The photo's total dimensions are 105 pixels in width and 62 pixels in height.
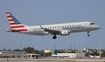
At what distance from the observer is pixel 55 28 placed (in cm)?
8525

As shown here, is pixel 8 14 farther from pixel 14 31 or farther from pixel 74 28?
pixel 74 28

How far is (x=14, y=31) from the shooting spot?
285 feet

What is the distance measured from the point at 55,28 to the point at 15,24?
13.0m

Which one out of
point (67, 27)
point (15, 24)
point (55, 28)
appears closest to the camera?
point (67, 27)

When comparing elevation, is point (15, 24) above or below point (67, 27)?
above

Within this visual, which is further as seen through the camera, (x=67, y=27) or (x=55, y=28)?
(x=55, y=28)

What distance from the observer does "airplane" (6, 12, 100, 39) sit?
82.8 m

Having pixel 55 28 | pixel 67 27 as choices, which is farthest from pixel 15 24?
pixel 67 27

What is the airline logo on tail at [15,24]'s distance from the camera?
8775 centimetres

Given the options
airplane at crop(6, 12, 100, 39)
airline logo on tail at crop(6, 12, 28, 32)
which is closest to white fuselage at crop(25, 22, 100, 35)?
airplane at crop(6, 12, 100, 39)

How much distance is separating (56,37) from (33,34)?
654 cm

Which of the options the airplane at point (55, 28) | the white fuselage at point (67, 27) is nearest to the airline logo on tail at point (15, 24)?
the airplane at point (55, 28)

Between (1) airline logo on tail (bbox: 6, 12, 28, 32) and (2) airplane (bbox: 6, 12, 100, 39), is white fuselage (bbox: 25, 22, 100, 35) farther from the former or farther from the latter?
(1) airline logo on tail (bbox: 6, 12, 28, 32)

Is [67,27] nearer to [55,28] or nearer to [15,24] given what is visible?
[55,28]
